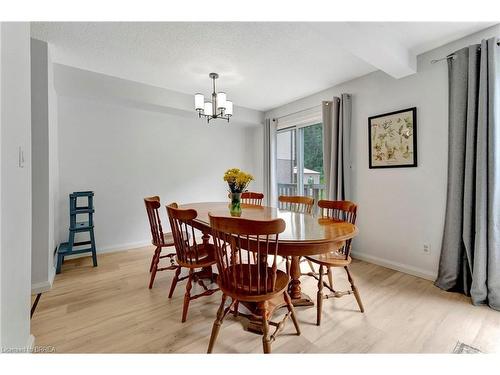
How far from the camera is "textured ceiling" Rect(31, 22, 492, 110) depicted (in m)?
2.06

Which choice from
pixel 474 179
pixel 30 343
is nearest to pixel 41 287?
pixel 30 343

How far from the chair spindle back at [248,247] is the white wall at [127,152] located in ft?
9.13

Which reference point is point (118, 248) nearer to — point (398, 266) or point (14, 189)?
point (14, 189)

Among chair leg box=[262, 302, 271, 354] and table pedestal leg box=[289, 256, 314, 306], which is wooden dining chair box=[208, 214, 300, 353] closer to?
chair leg box=[262, 302, 271, 354]

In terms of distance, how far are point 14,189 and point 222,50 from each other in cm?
210

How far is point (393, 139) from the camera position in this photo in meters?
2.75

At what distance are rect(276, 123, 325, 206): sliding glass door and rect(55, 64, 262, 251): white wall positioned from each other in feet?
2.95

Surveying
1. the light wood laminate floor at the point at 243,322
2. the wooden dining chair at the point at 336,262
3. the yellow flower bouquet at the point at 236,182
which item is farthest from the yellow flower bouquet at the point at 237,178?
the light wood laminate floor at the point at 243,322

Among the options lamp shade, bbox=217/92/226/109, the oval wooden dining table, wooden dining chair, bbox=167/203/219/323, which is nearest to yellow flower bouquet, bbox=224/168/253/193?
the oval wooden dining table

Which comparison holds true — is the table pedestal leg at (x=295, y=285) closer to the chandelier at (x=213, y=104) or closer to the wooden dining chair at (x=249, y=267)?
the wooden dining chair at (x=249, y=267)

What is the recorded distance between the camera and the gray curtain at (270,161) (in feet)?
14.8

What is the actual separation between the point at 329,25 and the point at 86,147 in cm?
337
